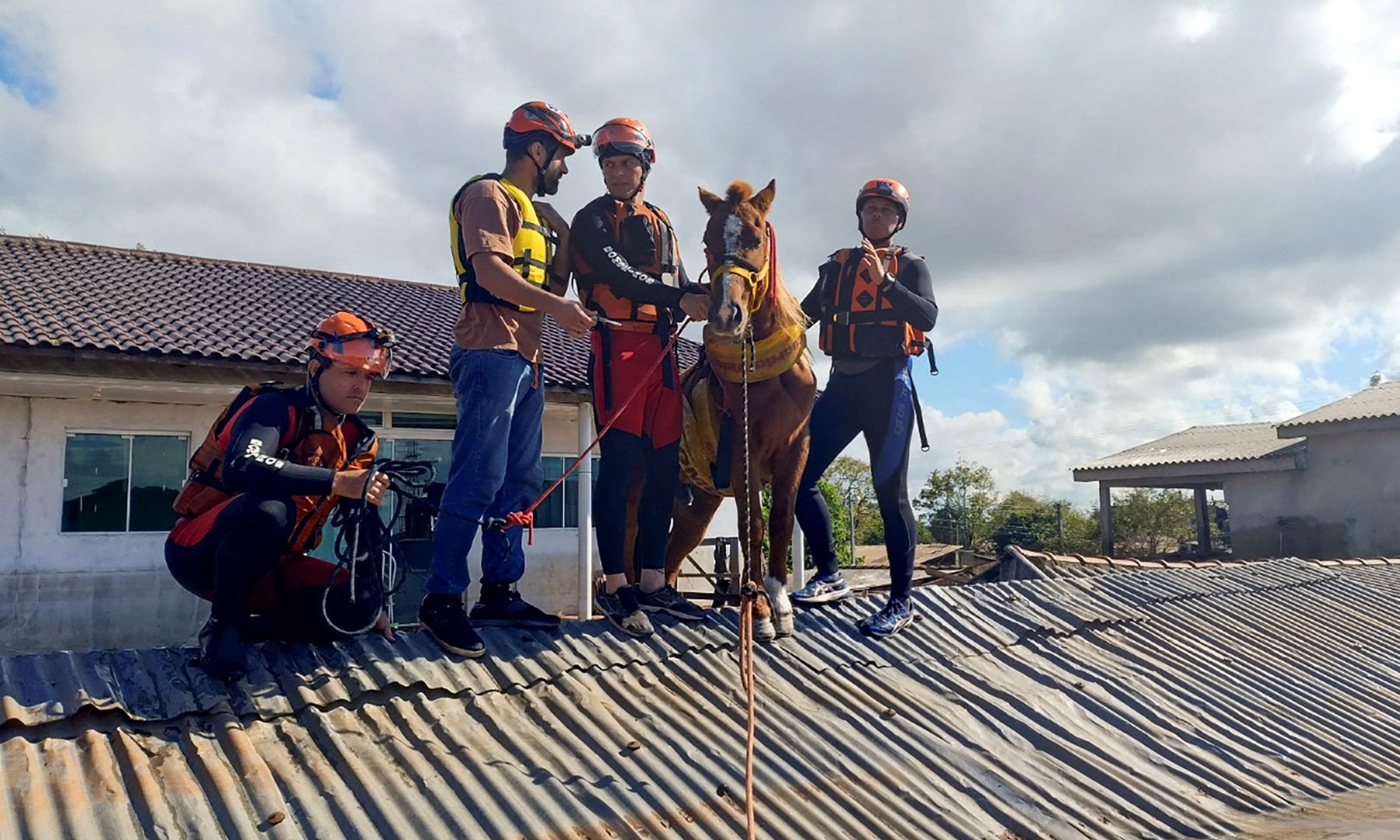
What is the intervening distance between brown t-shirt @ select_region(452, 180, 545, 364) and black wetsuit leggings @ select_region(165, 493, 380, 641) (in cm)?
100

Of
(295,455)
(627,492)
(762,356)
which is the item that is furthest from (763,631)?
(295,455)

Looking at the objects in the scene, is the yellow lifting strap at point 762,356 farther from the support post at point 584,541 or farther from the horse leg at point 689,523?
the support post at point 584,541

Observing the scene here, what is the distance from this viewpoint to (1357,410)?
16516mm

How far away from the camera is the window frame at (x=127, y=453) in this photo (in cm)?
991

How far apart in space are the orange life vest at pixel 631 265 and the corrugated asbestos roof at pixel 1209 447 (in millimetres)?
16182

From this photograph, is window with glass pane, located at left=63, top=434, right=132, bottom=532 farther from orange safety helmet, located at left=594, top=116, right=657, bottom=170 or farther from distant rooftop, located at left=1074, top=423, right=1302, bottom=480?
distant rooftop, located at left=1074, top=423, right=1302, bottom=480

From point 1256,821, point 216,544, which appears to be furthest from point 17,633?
point 1256,821

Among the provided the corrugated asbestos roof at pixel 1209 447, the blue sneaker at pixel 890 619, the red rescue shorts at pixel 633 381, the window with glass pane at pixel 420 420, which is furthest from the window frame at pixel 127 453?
the corrugated asbestos roof at pixel 1209 447

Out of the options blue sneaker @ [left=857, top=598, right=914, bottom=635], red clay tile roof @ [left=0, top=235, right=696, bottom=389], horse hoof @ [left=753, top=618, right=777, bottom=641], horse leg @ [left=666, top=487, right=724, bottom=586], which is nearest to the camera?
horse hoof @ [left=753, top=618, right=777, bottom=641]

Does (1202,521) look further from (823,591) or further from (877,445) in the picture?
(877,445)

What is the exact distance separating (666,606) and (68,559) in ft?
27.3

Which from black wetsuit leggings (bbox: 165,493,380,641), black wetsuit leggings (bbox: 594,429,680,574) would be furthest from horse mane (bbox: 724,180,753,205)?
black wetsuit leggings (bbox: 165,493,380,641)

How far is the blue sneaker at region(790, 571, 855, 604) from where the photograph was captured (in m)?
5.32

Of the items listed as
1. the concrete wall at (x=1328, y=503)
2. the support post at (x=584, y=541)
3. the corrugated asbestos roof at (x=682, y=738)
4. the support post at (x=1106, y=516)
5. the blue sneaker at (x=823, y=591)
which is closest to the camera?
the corrugated asbestos roof at (x=682, y=738)
